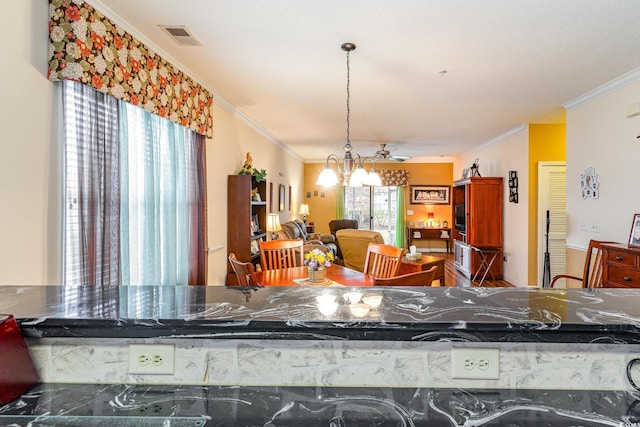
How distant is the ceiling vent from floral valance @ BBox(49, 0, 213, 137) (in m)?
0.24

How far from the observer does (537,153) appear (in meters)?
5.30

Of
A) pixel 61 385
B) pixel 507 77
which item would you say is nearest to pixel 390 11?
pixel 507 77

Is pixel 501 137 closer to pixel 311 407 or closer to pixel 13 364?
pixel 311 407

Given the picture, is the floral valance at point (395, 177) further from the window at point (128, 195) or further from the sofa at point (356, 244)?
the window at point (128, 195)

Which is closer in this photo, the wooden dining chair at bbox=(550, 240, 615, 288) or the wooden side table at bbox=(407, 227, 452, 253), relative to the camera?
the wooden dining chair at bbox=(550, 240, 615, 288)

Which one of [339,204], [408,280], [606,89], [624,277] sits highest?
[606,89]

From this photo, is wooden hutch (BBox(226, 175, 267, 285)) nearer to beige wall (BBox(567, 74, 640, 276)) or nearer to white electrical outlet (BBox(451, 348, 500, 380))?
white electrical outlet (BBox(451, 348, 500, 380))

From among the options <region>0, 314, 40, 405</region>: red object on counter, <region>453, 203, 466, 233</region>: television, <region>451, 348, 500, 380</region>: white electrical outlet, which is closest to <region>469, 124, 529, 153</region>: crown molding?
<region>453, 203, 466, 233</region>: television

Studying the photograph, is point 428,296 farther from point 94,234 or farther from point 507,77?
point 507,77

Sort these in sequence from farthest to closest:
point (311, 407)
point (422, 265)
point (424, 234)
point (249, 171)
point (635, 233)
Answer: point (424, 234)
point (249, 171)
point (422, 265)
point (635, 233)
point (311, 407)

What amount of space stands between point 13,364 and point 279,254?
9.33ft

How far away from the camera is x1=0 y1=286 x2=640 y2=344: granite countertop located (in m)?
0.84

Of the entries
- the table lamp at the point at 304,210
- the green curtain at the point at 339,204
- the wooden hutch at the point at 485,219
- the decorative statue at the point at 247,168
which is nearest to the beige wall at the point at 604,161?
the wooden hutch at the point at 485,219

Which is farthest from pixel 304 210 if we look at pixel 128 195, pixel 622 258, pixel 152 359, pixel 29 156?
pixel 152 359
